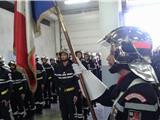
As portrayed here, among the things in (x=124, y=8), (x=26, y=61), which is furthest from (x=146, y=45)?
(x=124, y=8)

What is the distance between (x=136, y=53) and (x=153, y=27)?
811 cm

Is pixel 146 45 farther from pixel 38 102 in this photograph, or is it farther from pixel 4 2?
pixel 4 2

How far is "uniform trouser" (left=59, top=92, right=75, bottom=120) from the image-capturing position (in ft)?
22.0

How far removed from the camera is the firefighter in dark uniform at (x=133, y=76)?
6.38ft

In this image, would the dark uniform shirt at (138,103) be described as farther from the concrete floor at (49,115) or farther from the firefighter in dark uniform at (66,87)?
the concrete floor at (49,115)

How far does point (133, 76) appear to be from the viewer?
2.14m

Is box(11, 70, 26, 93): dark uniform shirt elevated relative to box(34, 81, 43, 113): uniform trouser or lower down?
elevated

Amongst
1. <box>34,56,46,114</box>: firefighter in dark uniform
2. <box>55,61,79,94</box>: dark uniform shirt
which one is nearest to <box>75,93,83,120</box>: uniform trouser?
<box>55,61,79,94</box>: dark uniform shirt

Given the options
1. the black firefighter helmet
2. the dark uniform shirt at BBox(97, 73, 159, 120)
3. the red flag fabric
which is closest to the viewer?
the dark uniform shirt at BBox(97, 73, 159, 120)

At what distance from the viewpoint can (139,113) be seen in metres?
1.94

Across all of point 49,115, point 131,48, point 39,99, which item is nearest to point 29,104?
point 49,115

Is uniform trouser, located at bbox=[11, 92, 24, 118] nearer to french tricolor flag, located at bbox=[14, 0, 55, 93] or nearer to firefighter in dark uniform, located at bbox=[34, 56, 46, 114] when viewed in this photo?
firefighter in dark uniform, located at bbox=[34, 56, 46, 114]

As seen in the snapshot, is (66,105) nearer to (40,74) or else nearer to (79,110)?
(79,110)

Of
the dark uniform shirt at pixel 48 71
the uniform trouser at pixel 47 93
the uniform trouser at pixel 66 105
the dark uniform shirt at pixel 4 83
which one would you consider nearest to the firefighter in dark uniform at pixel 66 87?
the uniform trouser at pixel 66 105
